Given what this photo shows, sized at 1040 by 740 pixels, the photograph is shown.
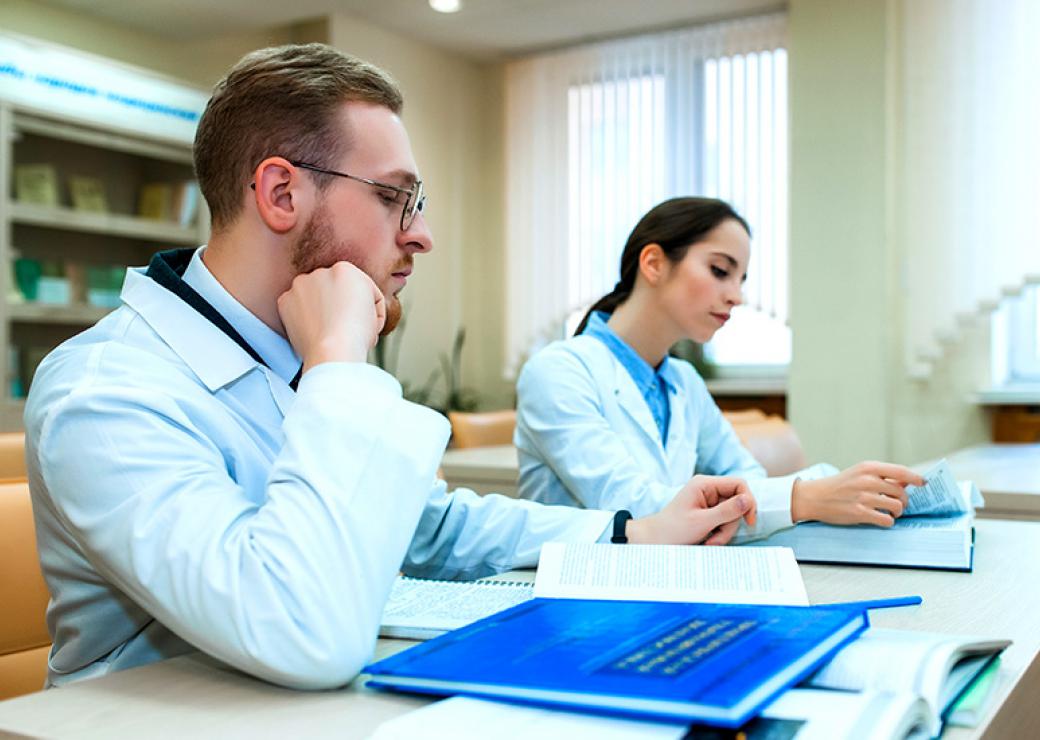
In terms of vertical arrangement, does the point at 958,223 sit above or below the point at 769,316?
above

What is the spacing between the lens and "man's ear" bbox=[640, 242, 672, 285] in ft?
6.80

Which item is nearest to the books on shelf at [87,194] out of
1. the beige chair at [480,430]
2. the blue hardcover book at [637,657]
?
the beige chair at [480,430]

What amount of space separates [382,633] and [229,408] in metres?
0.28

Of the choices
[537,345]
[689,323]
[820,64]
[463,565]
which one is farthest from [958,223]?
[463,565]

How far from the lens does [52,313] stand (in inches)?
164

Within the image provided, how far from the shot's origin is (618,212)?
5586mm

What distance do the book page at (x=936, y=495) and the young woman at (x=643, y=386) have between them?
0.18 metres

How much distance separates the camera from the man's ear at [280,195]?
111 cm

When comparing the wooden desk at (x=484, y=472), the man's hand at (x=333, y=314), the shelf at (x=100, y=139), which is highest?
the shelf at (x=100, y=139)

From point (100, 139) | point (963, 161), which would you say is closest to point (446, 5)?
point (100, 139)

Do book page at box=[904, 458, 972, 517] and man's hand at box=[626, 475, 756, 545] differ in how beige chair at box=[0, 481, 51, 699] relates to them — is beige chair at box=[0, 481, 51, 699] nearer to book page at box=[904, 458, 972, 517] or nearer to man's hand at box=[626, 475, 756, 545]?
man's hand at box=[626, 475, 756, 545]

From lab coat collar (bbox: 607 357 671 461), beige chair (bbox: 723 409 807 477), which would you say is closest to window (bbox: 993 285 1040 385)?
beige chair (bbox: 723 409 807 477)

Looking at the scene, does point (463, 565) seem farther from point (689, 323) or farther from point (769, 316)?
point (769, 316)

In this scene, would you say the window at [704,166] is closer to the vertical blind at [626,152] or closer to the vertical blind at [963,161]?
the vertical blind at [626,152]
